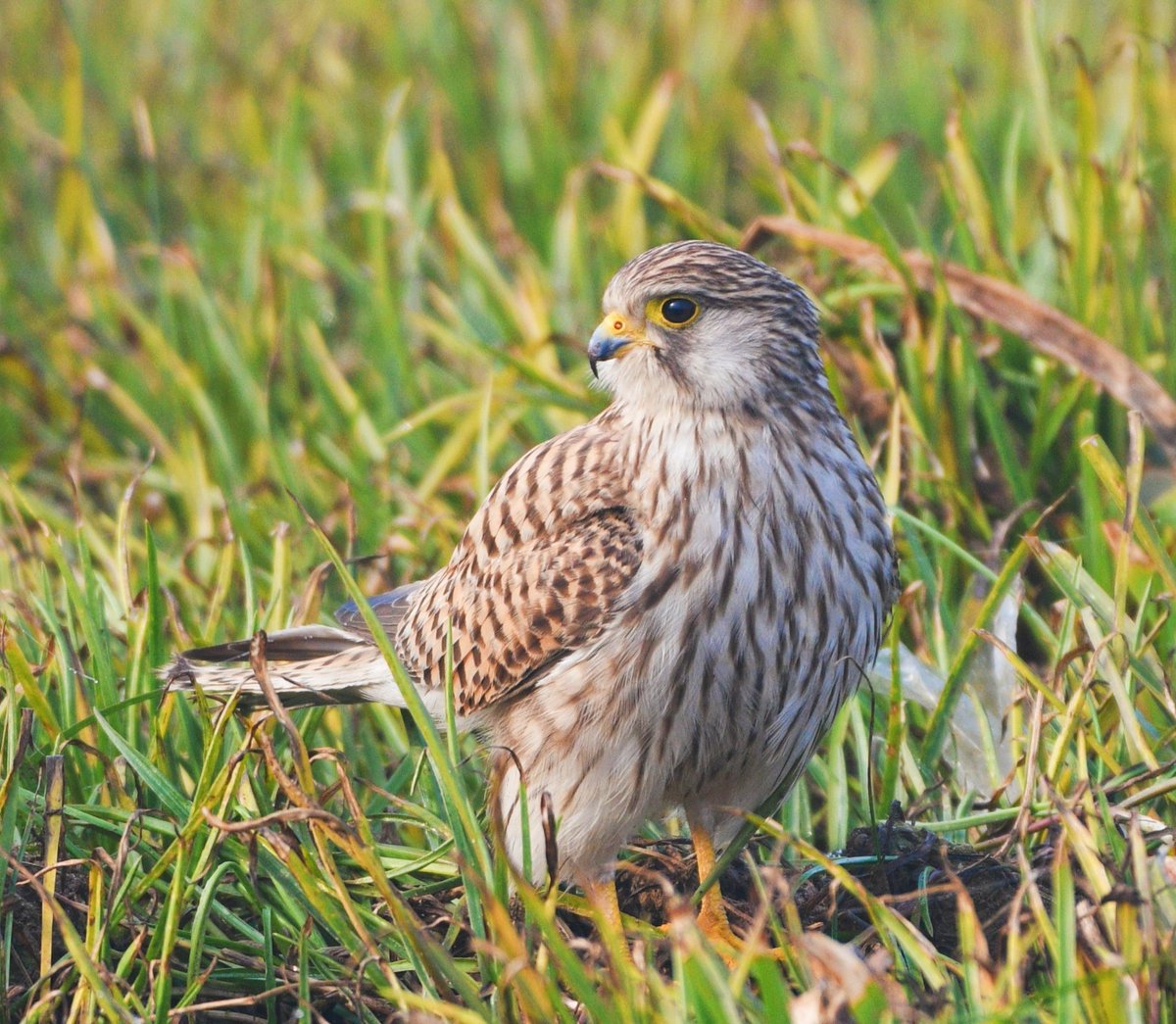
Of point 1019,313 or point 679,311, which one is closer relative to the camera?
point 679,311

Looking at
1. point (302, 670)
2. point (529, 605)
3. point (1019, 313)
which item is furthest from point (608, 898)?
point (1019, 313)

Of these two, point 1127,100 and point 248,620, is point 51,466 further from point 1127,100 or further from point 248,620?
point 1127,100

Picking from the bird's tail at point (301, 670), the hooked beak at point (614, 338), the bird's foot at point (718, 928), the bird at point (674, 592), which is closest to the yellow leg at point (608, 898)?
the bird at point (674, 592)

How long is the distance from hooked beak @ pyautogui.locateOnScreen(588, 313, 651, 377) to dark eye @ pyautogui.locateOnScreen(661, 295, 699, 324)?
66mm

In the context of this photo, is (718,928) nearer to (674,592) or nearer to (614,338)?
(674,592)

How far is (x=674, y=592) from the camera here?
3.42 metres

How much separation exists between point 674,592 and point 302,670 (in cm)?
98

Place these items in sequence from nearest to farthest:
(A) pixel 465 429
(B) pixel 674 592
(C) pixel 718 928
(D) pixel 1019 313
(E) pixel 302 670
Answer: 1. (B) pixel 674 592
2. (C) pixel 718 928
3. (E) pixel 302 670
4. (D) pixel 1019 313
5. (A) pixel 465 429

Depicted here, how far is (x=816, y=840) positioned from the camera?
4000 millimetres

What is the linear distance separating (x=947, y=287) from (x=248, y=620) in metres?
2.22

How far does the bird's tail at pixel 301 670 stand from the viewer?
375 centimetres

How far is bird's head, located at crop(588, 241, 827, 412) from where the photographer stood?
3.58 m

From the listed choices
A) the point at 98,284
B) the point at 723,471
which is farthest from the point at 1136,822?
the point at 98,284

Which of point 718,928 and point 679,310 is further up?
point 679,310
